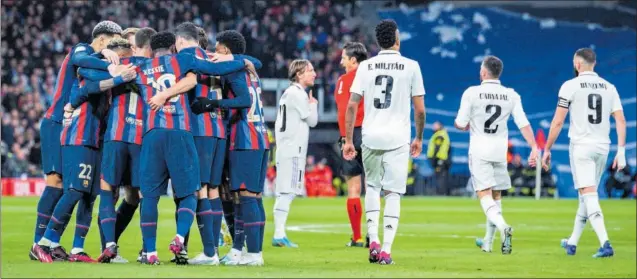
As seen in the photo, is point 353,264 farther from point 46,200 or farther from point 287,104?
point 287,104

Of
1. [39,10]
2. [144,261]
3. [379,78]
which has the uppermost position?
[39,10]

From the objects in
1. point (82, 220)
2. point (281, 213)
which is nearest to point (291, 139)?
point (281, 213)

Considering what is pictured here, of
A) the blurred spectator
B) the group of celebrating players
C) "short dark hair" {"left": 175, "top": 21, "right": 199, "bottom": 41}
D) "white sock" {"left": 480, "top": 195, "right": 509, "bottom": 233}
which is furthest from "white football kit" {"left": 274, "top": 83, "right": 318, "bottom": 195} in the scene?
the blurred spectator

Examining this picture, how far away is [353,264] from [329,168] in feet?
79.5

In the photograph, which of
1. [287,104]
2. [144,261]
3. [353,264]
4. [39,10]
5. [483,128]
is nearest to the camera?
[144,261]

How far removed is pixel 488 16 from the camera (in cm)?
4134

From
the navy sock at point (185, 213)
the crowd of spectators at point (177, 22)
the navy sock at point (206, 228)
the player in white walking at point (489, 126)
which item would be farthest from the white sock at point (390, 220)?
the crowd of spectators at point (177, 22)

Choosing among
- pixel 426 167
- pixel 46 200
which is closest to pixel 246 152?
pixel 46 200

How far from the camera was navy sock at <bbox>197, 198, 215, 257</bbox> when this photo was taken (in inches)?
420

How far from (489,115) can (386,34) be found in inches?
107

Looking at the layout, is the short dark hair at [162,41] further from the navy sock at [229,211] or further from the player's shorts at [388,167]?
the navy sock at [229,211]

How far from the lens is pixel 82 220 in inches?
441

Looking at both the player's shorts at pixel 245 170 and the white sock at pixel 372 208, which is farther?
the white sock at pixel 372 208

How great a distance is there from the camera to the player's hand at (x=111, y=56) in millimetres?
10664
